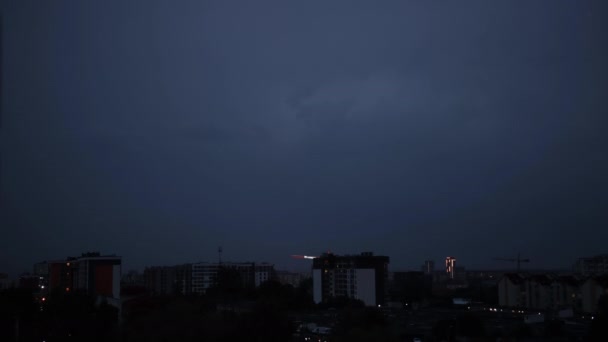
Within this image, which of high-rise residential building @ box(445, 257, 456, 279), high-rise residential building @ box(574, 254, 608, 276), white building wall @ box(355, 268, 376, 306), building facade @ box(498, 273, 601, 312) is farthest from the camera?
high-rise residential building @ box(445, 257, 456, 279)

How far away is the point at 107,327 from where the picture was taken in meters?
12.0

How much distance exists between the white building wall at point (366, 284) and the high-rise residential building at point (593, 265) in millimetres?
15084

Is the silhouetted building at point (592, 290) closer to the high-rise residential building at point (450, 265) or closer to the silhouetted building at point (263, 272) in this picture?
the silhouetted building at point (263, 272)

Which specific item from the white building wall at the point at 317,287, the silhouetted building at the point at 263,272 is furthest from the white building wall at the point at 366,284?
the silhouetted building at the point at 263,272

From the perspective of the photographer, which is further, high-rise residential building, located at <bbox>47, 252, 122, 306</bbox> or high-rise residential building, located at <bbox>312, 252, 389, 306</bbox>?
high-rise residential building, located at <bbox>47, 252, 122, 306</bbox>

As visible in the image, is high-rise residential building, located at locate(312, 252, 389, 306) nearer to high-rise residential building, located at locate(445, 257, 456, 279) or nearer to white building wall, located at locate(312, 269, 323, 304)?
→ white building wall, located at locate(312, 269, 323, 304)

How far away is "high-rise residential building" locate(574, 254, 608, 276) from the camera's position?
3472cm

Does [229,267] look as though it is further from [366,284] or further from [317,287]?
[366,284]

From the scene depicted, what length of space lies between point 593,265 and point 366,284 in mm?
17452

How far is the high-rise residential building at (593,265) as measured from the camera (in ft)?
114

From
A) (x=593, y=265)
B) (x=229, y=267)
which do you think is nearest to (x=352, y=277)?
(x=229, y=267)

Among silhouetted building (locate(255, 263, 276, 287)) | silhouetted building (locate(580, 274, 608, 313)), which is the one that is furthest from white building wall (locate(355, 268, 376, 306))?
silhouetted building (locate(255, 263, 276, 287))

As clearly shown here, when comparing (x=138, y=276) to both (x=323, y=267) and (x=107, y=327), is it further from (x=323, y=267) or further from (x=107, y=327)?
(x=107, y=327)

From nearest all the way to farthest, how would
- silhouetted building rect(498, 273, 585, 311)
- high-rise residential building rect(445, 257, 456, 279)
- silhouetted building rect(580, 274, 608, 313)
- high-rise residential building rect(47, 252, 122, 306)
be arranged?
silhouetted building rect(580, 274, 608, 313), silhouetted building rect(498, 273, 585, 311), high-rise residential building rect(47, 252, 122, 306), high-rise residential building rect(445, 257, 456, 279)
